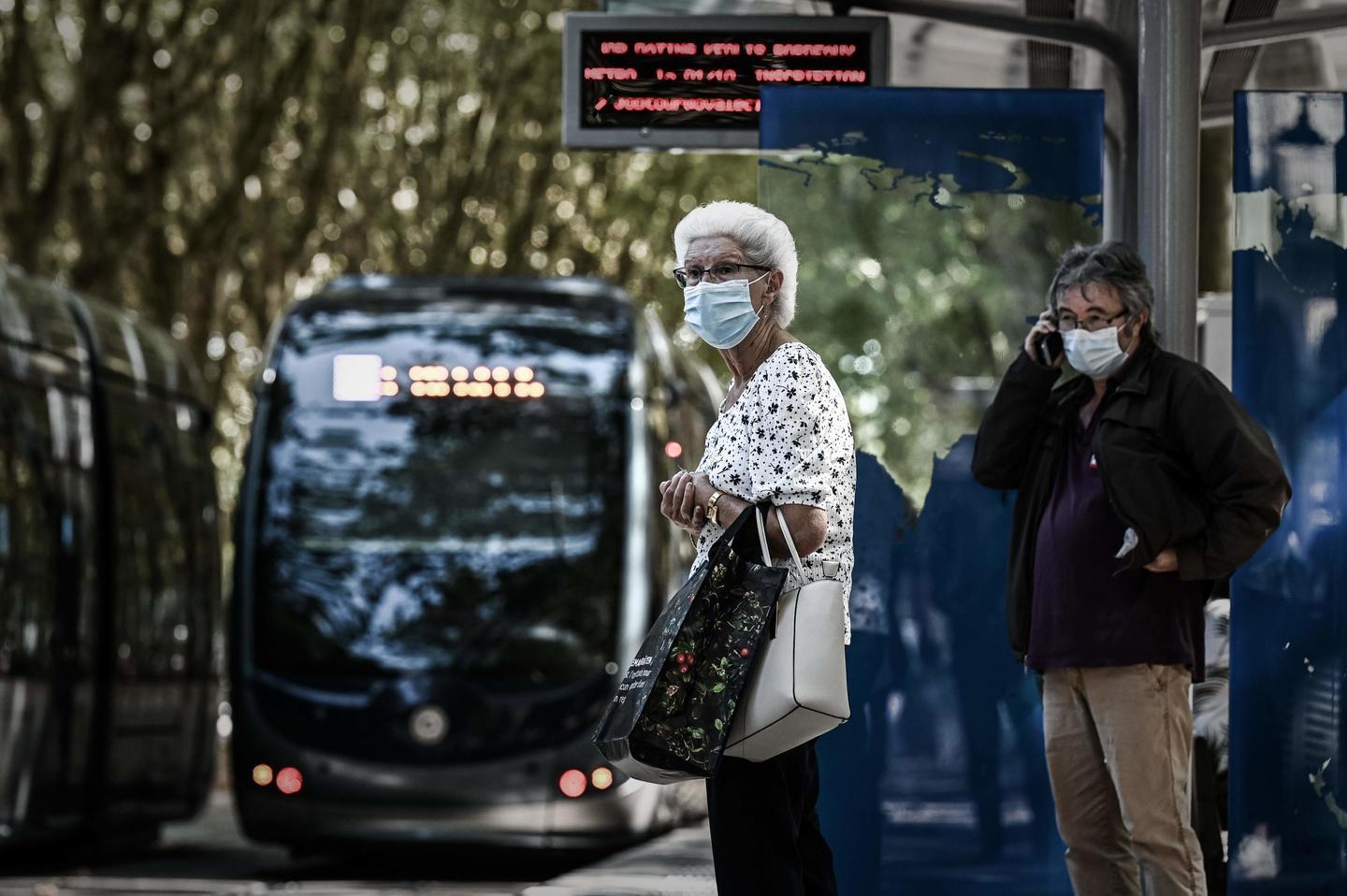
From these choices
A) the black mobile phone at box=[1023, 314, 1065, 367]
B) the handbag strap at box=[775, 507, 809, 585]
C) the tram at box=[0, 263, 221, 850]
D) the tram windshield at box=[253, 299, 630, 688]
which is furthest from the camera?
the tram windshield at box=[253, 299, 630, 688]

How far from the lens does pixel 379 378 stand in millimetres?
12398

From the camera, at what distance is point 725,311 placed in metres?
4.57

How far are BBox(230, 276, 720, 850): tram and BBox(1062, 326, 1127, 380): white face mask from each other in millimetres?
6679

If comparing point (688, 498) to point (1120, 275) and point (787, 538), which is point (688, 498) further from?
point (1120, 275)

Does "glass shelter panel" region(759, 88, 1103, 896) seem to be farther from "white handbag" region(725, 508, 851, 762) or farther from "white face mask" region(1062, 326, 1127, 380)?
"white handbag" region(725, 508, 851, 762)

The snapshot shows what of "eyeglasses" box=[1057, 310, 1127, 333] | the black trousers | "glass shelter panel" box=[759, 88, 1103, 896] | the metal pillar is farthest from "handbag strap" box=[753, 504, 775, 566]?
"glass shelter panel" box=[759, 88, 1103, 896]

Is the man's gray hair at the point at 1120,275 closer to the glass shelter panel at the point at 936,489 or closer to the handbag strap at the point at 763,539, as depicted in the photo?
the glass shelter panel at the point at 936,489

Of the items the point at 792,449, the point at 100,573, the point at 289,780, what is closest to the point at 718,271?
the point at 792,449

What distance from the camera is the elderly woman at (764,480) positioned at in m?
4.36

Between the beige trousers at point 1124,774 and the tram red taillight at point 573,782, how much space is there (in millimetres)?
6453

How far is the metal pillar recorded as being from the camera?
21.0 feet

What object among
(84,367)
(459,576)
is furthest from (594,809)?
(84,367)

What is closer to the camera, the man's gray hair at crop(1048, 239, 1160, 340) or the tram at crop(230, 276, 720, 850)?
the man's gray hair at crop(1048, 239, 1160, 340)

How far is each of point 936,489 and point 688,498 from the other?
8.47 feet
